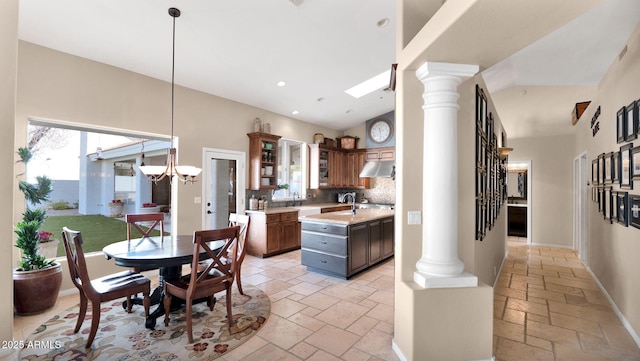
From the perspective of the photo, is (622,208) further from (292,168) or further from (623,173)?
(292,168)

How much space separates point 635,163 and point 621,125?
0.54 meters

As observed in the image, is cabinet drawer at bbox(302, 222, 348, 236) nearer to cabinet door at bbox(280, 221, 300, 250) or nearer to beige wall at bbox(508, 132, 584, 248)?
cabinet door at bbox(280, 221, 300, 250)

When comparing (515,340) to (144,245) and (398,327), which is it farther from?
(144,245)

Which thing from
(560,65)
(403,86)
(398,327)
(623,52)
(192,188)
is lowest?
(398,327)

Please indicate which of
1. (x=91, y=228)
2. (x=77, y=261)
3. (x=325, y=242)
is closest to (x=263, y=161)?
(x=325, y=242)

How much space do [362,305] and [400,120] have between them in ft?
7.02

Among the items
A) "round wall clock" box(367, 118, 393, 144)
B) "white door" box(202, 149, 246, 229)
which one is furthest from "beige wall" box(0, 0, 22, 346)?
"round wall clock" box(367, 118, 393, 144)

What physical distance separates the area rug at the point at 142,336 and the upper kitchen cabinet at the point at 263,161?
2833 millimetres

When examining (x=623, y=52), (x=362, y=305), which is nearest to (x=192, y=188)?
(x=362, y=305)

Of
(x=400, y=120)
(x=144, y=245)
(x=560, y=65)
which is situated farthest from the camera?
Result: (x=560, y=65)

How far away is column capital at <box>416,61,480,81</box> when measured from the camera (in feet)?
7.16

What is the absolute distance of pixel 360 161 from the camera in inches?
315

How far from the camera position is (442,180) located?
7.47 ft

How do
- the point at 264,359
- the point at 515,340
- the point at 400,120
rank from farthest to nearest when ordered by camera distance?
the point at 515,340, the point at 400,120, the point at 264,359
